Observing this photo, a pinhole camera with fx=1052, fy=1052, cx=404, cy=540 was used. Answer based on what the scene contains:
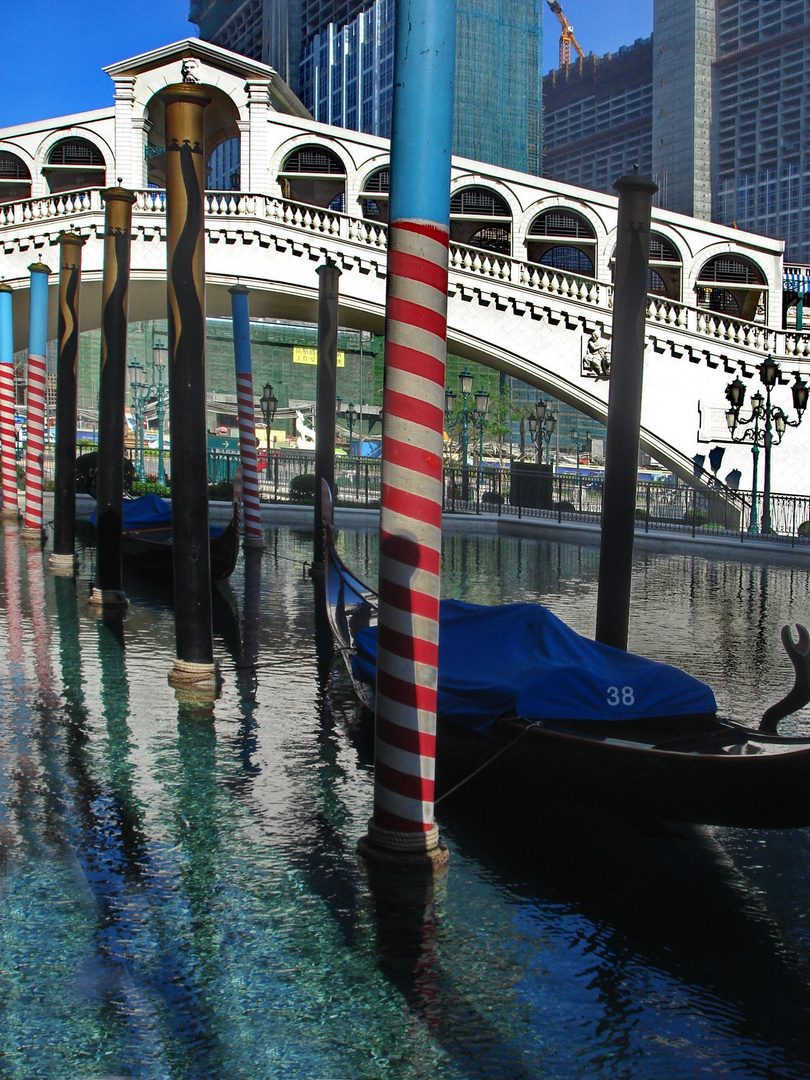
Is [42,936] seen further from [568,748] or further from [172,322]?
[172,322]

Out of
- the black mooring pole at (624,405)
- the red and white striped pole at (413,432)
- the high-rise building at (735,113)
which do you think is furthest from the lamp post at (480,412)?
the high-rise building at (735,113)

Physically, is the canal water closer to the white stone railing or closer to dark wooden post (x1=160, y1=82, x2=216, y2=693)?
dark wooden post (x1=160, y1=82, x2=216, y2=693)

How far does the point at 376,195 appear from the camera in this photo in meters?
31.8

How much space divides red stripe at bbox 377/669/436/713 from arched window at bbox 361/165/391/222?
2882 cm

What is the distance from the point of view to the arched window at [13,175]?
33.8m

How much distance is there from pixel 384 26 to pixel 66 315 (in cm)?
8462

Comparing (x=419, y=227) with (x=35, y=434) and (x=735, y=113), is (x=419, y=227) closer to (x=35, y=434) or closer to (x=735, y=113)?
(x=35, y=434)

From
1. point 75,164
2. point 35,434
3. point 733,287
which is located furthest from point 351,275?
point 35,434

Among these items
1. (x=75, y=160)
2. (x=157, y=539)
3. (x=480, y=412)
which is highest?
(x=75, y=160)

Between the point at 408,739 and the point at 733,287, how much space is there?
31.8 meters

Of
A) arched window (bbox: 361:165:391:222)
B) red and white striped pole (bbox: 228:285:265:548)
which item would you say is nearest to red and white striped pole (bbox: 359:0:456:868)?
red and white striped pole (bbox: 228:285:265:548)

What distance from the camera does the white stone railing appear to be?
27781mm

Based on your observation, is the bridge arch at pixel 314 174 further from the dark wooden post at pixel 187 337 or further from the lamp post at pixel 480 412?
the dark wooden post at pixel 187 337

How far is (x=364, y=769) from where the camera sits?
566cm
